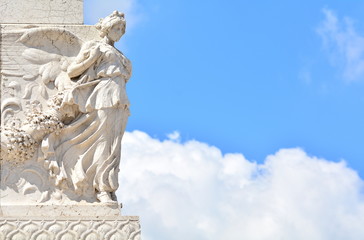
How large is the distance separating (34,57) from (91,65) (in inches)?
28.9

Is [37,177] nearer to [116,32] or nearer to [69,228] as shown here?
[69,228]

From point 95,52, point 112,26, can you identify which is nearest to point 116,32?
point 112,26

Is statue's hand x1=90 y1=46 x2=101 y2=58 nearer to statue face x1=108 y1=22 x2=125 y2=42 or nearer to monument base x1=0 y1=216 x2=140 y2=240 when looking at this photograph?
statue face x1=108 y1=22 x2=125 y2=42

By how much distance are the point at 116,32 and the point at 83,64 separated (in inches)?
25.2

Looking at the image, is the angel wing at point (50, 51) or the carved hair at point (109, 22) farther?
the carved hair at point (109, 22)

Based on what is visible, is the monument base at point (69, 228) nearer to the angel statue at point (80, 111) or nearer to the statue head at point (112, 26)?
the angel statue at point (80, 111)

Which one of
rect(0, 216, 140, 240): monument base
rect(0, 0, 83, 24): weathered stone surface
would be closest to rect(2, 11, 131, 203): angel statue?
rect(0, 0, 83, 24): weathered stone surface

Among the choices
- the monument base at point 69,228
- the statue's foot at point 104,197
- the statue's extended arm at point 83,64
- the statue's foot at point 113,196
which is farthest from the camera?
the statue's extended arm at point 83,64

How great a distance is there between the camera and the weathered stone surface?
11.3 meters

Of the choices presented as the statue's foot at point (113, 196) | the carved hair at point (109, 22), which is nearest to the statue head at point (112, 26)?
the carved hair at point (109, 22)

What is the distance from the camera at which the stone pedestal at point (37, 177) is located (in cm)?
1034

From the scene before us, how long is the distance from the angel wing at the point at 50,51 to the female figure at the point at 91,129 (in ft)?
0.50

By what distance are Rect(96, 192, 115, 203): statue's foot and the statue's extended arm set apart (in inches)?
58.5

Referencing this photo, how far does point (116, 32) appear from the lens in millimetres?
11266
